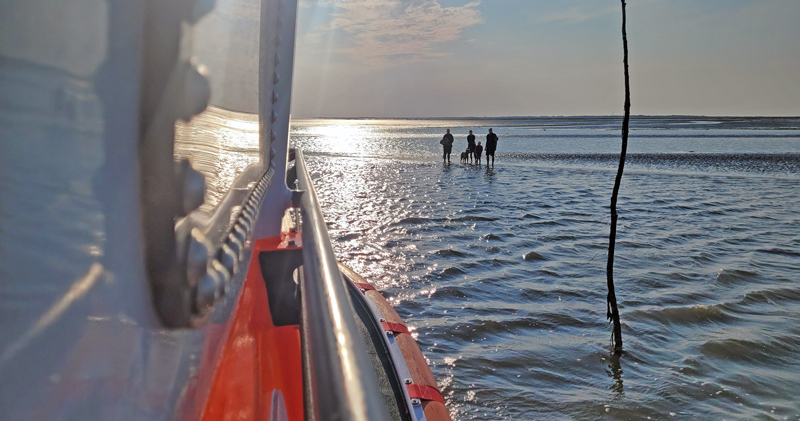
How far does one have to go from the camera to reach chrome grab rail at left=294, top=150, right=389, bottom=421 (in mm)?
443

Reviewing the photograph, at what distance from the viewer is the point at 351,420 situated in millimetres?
415

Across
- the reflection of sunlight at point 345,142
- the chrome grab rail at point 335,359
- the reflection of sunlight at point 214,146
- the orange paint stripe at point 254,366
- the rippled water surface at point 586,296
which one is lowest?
the rippled water surface at point 586,296

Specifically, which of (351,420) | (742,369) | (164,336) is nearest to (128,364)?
(164,336)

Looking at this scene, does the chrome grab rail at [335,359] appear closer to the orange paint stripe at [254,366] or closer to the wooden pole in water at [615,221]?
the orange paint stripe at [254,366]

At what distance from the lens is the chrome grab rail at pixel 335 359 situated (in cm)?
44

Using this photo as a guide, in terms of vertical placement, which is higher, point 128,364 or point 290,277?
point 128,364

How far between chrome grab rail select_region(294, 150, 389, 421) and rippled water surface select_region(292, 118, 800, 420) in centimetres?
306

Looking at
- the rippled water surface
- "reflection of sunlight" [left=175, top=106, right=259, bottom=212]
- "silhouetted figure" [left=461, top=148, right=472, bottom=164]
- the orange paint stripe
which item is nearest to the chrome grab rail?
"reflection of sunlight" [left=175, top=106, right=259, bottom=212]

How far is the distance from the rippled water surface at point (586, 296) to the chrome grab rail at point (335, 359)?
10.1 ft

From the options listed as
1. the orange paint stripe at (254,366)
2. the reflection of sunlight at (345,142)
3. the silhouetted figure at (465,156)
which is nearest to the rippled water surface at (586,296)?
the orange paint stripe at (254,366)

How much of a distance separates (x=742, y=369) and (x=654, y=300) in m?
1.35

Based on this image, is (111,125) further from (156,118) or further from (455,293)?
(455,293)

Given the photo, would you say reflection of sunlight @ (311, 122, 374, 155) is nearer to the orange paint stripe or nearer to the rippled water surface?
the rippled water surface

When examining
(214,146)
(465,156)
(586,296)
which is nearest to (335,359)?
(214,146)
